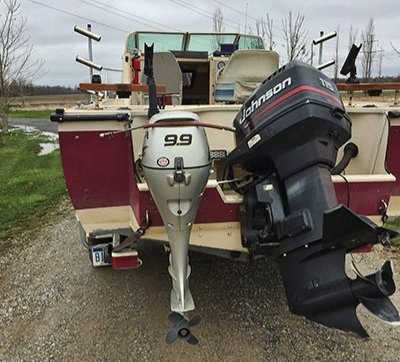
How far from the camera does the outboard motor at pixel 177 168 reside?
2.19 meters

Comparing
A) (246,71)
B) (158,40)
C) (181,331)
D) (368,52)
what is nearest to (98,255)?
(181,331)

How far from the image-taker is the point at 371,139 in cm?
315

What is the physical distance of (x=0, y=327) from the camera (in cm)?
313

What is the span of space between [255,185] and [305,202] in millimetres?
368

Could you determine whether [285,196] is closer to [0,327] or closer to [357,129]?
[357,129]

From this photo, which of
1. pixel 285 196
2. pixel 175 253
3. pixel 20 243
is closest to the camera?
pixel 285 196

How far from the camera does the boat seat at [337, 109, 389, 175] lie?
10.1ft

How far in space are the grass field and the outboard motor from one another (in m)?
3.22

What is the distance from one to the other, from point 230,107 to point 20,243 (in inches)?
116

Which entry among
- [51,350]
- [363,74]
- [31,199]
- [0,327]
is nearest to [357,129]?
[51,350]

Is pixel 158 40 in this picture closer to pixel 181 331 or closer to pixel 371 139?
pixel 371 139

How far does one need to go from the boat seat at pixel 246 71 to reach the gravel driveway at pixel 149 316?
157 cm

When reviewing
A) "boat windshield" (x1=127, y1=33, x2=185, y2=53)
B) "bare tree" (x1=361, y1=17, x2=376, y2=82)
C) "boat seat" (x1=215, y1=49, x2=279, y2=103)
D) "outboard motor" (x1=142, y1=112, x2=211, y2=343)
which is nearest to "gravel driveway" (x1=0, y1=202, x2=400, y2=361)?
"outboard motor" (x1=142, y1=112, x2=211, y2=343)

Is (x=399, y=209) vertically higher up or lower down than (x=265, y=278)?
higher up
